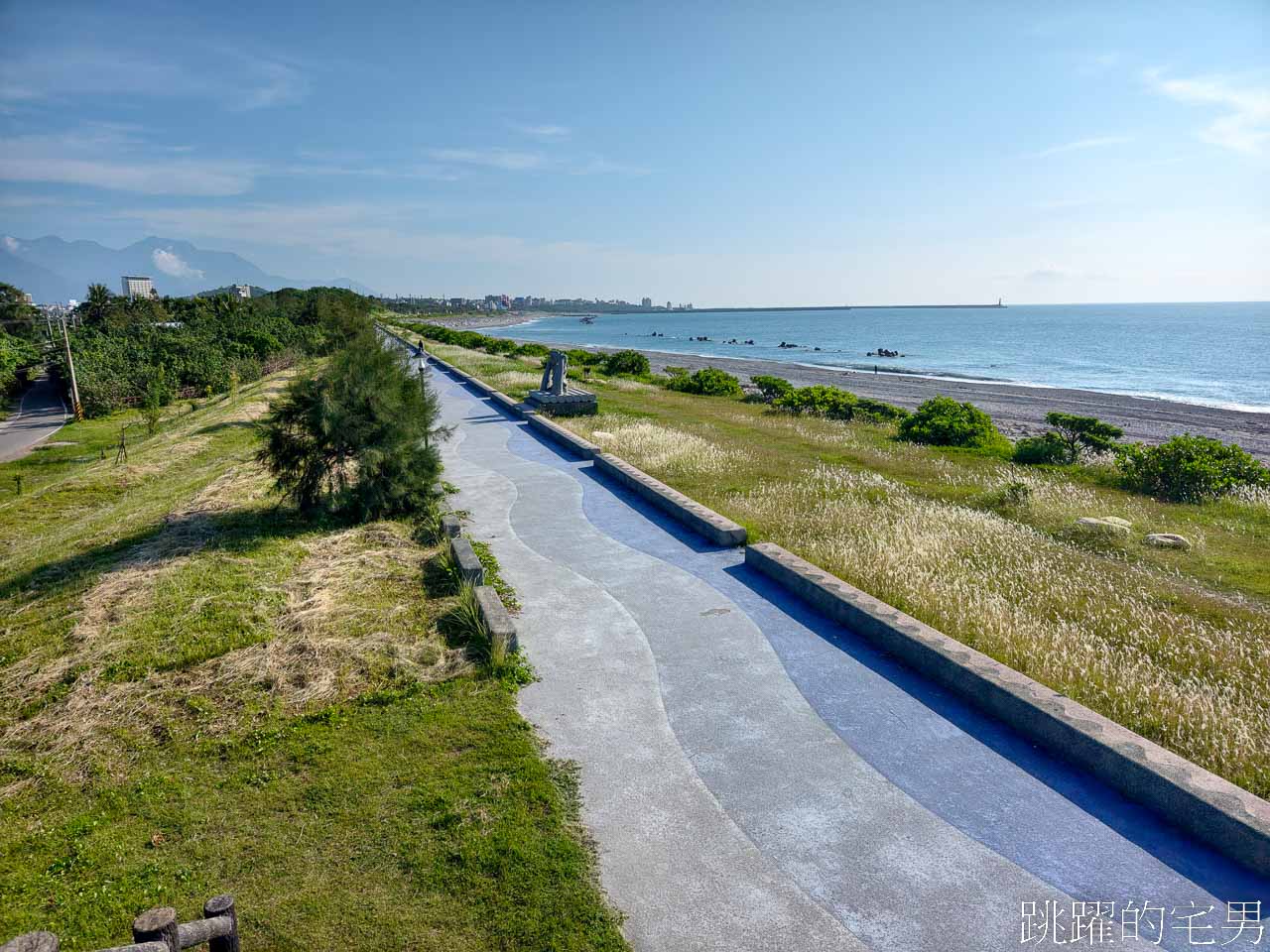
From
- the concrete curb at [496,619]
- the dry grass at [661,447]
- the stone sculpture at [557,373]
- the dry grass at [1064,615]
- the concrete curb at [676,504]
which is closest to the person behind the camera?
the dry grass at [1064,615]

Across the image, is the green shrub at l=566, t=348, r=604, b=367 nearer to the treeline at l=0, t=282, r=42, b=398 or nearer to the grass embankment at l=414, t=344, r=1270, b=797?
the grass embankment at l=414, t=344, r=1270, b=797

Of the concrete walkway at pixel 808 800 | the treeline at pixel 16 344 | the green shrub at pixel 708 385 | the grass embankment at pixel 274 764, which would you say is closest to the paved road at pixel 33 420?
the treeline at pixel 16 344

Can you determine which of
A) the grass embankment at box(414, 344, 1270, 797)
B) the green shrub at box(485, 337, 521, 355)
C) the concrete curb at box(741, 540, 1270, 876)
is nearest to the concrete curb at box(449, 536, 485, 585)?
the concrete curb at box(741, 540, 1270, 876)

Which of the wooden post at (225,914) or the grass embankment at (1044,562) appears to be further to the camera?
the grass embankment at (1044,562)

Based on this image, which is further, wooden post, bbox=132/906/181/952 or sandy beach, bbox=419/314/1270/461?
sandy beach, bbox=419/314/1270/461

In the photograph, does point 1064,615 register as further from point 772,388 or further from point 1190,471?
point 772,388

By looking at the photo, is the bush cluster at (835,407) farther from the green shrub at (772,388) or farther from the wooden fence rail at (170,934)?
the wooden fence rail at (170,934)
